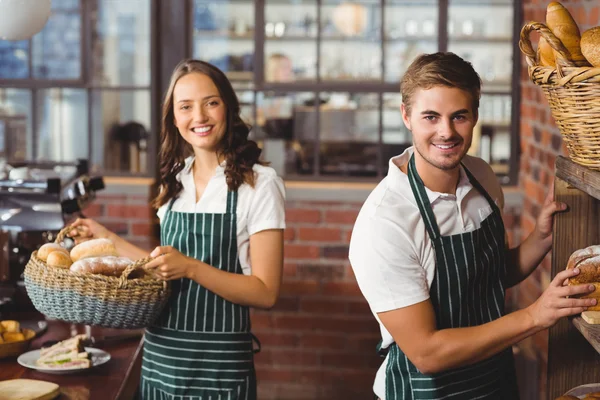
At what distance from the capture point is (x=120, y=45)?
14.9ft

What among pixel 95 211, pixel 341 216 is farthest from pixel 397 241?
pixel 95 211

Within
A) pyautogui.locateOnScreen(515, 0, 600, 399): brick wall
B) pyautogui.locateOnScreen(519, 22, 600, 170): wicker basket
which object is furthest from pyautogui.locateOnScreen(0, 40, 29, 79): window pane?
pyautogui.locateOnScreen(519, 22, 600, 170): wicker basket

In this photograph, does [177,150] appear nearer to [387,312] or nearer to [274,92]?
[387,312]

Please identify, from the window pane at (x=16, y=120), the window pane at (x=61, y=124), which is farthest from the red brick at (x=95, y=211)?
the window pane at (x=16, y=120)

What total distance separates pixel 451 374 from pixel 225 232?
31.7 inches

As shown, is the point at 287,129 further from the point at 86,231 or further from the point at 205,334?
the point at 205,334

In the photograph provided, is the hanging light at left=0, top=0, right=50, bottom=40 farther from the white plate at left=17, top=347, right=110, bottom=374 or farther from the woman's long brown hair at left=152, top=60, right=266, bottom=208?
the white plate at left=17, top=347, right=110, bottom=374

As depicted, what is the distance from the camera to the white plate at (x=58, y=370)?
252 centimetres

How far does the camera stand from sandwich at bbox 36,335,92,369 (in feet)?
8.32

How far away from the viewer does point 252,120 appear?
4.54 metres

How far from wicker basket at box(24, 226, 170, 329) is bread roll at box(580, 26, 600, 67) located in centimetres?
119

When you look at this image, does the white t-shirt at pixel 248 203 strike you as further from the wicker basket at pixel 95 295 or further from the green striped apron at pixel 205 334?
the wicker basket at pixel 95 295

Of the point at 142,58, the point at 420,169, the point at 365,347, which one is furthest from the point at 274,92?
the point at 420,169

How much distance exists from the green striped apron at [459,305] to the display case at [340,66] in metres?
2.21
